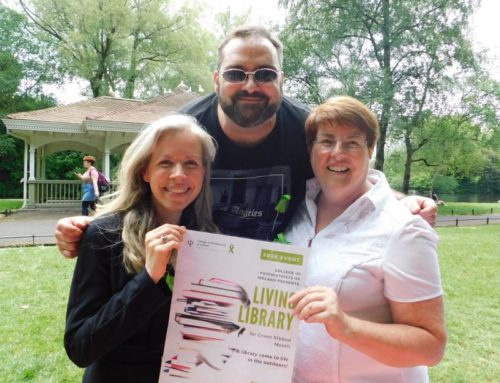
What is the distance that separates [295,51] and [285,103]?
58.9ft

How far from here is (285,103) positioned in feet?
7.49

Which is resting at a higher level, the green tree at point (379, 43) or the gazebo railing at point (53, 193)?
the green tree at point (379, 43)

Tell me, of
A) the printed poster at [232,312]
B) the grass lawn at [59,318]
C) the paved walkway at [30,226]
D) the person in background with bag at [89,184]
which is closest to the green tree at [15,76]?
the paved walkway at [30,226]

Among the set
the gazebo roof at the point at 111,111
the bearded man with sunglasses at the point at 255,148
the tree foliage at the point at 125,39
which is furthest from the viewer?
the tree foliage at the point at 125,39

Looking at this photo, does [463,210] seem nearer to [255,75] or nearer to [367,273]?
[255,75]

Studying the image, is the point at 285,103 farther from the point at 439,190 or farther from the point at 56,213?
the point at 439,190

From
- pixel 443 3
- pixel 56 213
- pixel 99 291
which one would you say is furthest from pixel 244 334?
pixel 443 3

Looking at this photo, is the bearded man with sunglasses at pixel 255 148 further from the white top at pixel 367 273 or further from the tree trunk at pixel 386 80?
the tree trunk at pixel 386 80

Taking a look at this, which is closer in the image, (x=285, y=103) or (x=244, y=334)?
(x=244, y=334)

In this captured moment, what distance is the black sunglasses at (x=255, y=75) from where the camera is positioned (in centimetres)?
203

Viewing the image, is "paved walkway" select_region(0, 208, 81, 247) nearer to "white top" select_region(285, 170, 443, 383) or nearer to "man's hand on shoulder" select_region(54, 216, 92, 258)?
"man's hand on shoulder" select_region(54, 216, 92, 258)

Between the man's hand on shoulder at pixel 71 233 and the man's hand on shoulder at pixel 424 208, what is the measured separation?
1.58 meters

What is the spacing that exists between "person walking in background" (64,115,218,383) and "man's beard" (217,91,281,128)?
0.30 m

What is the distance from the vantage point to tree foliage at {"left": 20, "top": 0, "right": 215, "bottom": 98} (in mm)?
24312
